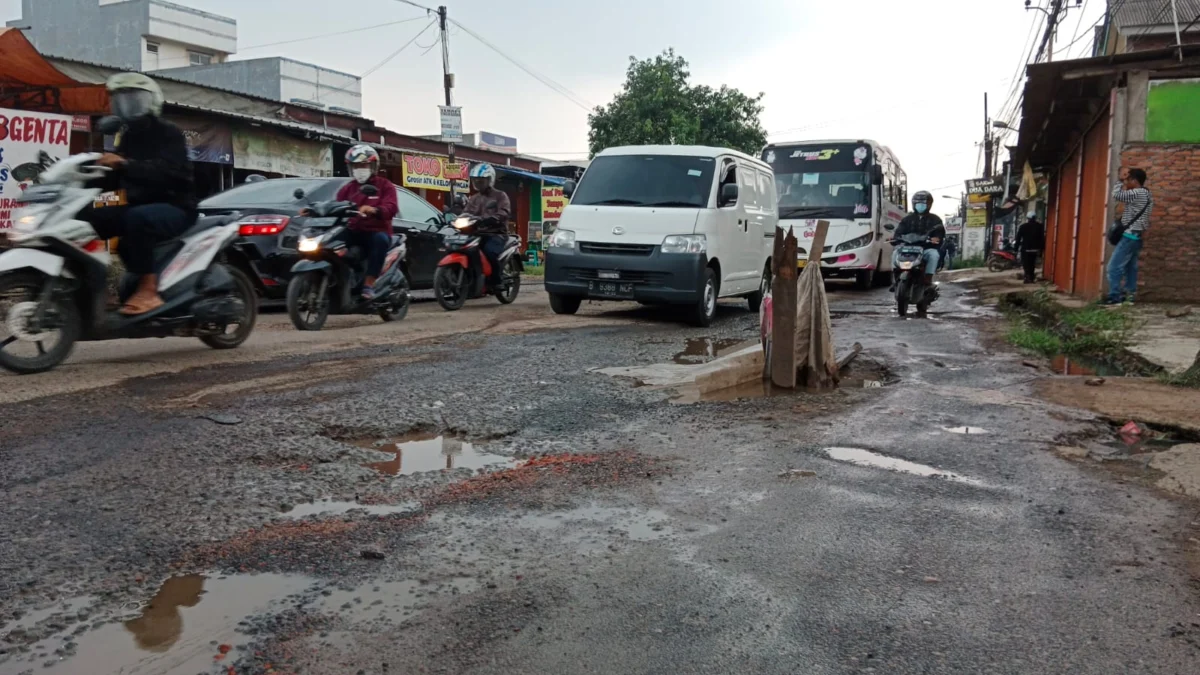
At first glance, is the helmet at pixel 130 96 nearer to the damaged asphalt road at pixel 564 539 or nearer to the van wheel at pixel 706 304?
the damaged asphalt road at pixel 564 539

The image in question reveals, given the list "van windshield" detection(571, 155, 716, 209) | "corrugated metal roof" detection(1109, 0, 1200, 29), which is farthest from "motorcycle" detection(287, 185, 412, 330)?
"corrugated metal roof" detection(1109, 0, 1200, 29)

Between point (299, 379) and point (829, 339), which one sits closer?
point (299, 379)

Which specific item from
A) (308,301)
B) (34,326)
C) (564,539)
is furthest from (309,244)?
(564,539)

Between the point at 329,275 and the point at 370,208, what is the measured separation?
0.69 m

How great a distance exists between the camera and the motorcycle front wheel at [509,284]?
1166cm

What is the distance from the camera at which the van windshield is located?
10.0 meters

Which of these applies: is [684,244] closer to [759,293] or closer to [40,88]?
[759,293]

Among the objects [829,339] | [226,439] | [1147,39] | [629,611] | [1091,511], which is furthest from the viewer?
[1147,39]

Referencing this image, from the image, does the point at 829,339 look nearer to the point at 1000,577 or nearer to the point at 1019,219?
the point at 1000,577

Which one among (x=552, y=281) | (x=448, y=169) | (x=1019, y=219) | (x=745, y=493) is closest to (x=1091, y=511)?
(x=745, y=493)

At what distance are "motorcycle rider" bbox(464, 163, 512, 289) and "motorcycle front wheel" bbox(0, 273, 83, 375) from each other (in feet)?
19.1

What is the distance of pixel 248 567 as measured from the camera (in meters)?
2.56

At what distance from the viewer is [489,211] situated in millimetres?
10898

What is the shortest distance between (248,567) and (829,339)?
14.8 feet
